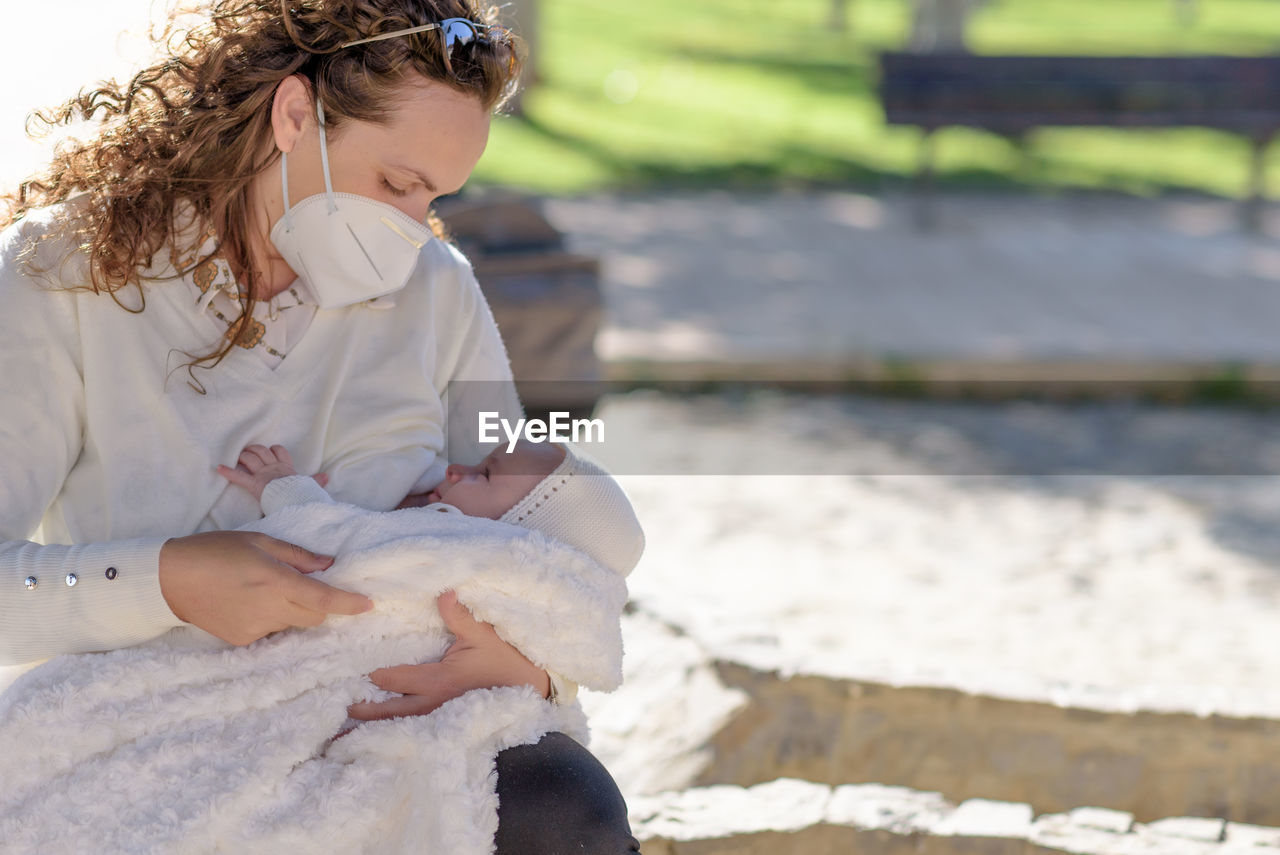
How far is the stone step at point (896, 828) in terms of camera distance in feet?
8.26

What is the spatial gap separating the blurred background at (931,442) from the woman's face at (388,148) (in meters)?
Result: 0.26

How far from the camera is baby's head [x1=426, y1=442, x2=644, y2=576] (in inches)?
77.5

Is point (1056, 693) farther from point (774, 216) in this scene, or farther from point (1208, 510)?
point (774, 216)

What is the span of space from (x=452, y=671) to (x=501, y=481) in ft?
0.93

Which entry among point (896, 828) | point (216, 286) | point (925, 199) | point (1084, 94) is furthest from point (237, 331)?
point (1084, 94)

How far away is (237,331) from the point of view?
1991 millimetres

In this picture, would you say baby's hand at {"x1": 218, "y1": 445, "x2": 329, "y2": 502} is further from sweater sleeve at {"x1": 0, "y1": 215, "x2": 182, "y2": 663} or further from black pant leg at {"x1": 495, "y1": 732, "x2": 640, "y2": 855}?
black pant leg at {"x1": 495, "y1": 732, "x2": 640, "y2": 855}

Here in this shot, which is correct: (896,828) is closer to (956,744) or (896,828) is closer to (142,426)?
(956,744)

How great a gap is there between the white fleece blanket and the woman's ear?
0.53 metres

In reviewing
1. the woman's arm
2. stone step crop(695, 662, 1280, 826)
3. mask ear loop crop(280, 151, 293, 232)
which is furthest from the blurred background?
the woman's arm

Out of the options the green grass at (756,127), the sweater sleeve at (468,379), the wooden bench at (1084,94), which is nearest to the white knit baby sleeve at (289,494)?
the sweater sleeve at (468,379)

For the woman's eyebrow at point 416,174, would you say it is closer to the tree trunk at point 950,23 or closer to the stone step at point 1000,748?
the stone step at point 1000,748

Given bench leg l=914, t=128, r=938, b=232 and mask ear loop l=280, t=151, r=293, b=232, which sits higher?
mask ear loop l=280, t=151, r=293, b=232

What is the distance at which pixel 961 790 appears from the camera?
2967mm
